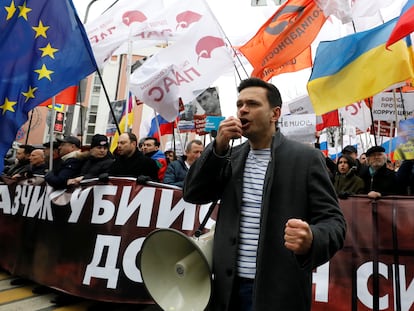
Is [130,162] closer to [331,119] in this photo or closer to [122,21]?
[122,21]

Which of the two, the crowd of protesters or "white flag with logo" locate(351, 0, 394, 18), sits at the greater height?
"white flag with logo" locate(351, 0, 394, 18)

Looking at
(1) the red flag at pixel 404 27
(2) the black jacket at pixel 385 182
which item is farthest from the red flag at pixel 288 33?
(2) the black jacket at pixel 385 182

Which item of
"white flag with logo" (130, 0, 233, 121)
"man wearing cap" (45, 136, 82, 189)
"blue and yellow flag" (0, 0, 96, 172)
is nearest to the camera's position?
"blue and yellow flag" (0, 0, 96, 172)

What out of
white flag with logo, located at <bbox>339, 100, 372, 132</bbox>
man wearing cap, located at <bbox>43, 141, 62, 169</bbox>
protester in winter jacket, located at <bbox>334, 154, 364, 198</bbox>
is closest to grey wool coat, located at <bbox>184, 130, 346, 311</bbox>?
protester in winter jacket, located at <bbox>334, 154, 364, 198</bbox>

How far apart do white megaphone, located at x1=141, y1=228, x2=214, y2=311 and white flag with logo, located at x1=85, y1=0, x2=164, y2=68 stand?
5565 millimetres

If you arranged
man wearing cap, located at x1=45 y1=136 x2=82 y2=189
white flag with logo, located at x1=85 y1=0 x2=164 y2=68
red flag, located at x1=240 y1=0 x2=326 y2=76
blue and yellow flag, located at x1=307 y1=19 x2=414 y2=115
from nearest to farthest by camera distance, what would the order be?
1. man wearing cap, located at x1=45 y1=136 x2=82 y2=189
2. blue and yellow flag, located at x1=307 y1=19 x2=414 y2=115
3. red flag, located at x1=240 y1=0 x2=326 y2=76
4. white flag with logo, located at x1=85 y1=0 x2=164 y2=68

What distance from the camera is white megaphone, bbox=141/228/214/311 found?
5.51 ft

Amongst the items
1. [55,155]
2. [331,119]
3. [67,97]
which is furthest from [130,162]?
[331,119]

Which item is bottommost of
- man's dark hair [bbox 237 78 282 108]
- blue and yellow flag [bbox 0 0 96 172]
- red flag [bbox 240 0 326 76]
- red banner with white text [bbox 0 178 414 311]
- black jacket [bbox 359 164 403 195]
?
red banner with white text [bbox 0 178 414 311]

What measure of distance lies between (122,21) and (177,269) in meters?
6.00

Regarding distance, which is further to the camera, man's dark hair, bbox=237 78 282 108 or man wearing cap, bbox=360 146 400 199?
man wearing cap, bbox=360 146 400 199

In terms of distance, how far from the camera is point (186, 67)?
6.20 meters

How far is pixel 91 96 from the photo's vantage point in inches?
1524

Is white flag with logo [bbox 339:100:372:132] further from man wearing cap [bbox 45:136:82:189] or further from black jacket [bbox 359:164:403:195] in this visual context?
man wearing cap [bbox 45:136:82:189]
